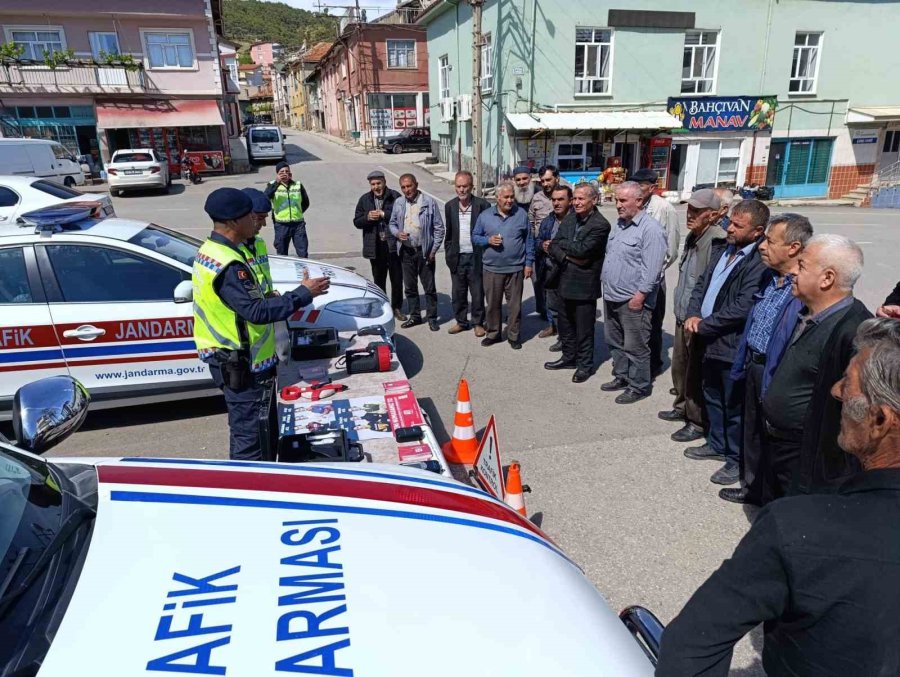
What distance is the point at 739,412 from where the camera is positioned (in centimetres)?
420

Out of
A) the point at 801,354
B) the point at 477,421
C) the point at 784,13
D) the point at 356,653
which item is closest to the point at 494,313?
the point at 477,421

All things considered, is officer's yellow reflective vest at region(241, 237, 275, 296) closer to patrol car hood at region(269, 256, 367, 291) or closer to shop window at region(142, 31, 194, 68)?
patrol car hood at region(269, 256, 367, 291)

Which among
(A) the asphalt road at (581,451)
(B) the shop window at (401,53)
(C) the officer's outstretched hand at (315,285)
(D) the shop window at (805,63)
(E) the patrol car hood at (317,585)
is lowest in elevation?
(A) the asphalt road at (581,451)

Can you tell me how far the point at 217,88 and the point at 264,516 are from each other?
28.9 metres

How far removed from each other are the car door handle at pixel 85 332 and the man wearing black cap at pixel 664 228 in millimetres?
4589

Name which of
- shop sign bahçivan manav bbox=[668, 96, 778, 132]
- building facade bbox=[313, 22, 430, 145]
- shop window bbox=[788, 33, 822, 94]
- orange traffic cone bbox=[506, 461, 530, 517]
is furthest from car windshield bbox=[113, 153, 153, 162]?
shop window bbox=[788, 33, 822, 94]

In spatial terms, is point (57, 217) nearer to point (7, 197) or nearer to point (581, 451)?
point (581, 451)

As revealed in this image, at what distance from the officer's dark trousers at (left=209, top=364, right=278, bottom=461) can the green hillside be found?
11759 centimetres

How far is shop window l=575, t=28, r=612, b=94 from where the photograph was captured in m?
20.4

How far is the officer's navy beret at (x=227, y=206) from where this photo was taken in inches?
130

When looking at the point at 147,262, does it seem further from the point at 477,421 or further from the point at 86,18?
the point at 86,18

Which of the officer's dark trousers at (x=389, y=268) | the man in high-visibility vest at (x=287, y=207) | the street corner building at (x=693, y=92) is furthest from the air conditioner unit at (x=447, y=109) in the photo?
the officer's dark trousers at (x=389, y=268)

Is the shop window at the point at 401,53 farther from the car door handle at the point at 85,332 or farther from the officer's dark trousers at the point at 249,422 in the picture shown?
the officer's dark trousers at the point at 249,422

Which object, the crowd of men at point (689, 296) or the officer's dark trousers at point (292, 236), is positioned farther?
the officer's dark trousers at point (292, 236)
